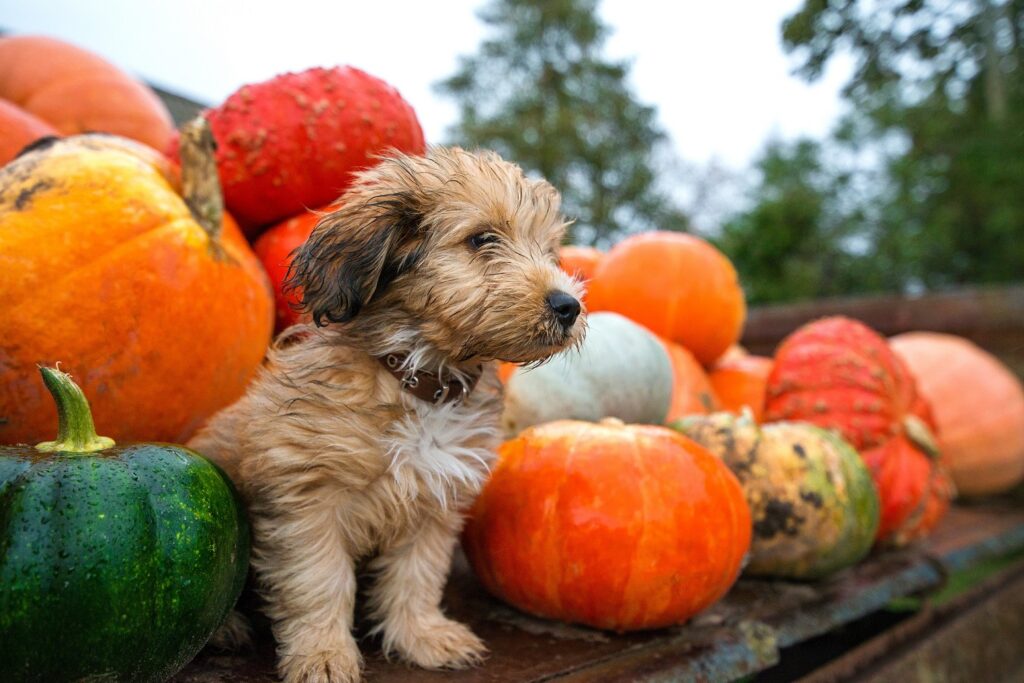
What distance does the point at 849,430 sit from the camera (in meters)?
3.66

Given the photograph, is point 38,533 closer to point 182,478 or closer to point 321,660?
point 182,478

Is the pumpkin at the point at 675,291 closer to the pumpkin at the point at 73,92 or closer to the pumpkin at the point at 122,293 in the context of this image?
the pumpkin at the point at 122,293

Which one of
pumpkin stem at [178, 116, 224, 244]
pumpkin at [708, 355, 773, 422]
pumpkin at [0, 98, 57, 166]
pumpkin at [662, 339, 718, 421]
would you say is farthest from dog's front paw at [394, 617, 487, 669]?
pumpkin at [708, 355, 773, 422]

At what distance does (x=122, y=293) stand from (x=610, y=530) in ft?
5.52

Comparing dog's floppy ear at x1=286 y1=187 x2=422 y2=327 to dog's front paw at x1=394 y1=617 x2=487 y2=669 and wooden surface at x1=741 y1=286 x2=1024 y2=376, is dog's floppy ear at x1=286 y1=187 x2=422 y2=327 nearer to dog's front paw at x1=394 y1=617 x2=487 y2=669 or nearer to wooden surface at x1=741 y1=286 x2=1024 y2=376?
dog's front paw at x1=394 y1=617 x2=487 y2=669

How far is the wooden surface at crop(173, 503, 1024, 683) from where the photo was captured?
187cm

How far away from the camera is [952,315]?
636cm

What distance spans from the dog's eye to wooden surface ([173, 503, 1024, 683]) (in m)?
1.11

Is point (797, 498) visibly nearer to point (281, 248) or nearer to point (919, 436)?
point (919, 436)

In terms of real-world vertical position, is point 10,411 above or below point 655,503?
below

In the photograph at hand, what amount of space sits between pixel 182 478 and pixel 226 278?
1041 millimetres

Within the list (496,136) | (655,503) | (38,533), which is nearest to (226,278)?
(38,533)

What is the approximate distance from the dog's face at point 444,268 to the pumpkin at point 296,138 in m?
1.04

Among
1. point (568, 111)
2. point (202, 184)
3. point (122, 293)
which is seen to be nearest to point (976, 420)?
point (202, 184)
